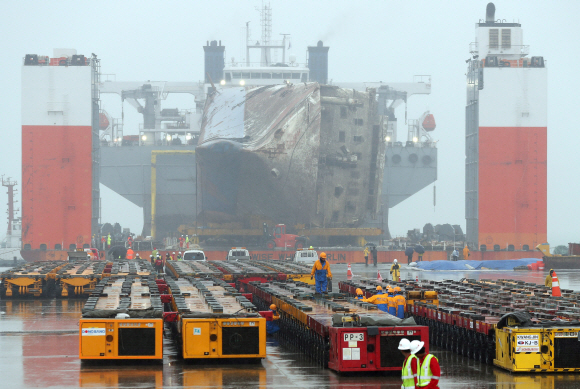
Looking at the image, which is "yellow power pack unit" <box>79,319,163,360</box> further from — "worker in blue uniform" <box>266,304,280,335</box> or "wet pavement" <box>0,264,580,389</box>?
"worker in blue uniform" <box>266,304,280,335</box>

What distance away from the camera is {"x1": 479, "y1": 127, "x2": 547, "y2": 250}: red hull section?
45938mm

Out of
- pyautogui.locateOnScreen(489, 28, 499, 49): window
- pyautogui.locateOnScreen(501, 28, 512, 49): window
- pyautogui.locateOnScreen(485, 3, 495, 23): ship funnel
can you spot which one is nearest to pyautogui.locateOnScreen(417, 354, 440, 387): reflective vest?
pyautogui.locateOnScreen(489, 28, 499, 49): window

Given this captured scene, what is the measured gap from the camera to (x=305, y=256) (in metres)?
34.3

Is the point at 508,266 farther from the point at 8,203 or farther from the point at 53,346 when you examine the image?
the point at 8,203

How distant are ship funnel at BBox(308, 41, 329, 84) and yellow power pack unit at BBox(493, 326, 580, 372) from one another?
54.3m

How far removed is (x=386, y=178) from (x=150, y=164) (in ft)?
54.5

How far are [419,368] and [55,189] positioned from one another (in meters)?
39.6

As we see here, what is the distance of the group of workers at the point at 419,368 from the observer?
650 centimetres

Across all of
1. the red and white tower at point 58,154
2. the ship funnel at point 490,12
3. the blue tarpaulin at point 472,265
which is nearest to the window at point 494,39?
the ship funnel at point 490,12

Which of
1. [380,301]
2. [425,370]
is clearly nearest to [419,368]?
[425,370]

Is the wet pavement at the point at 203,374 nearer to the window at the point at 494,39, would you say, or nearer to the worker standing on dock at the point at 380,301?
the worker standing on dock at the point at 380,301

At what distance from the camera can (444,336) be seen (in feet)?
45.5

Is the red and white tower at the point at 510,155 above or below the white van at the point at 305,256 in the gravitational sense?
above

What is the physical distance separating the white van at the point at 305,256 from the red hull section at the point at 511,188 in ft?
50.8
